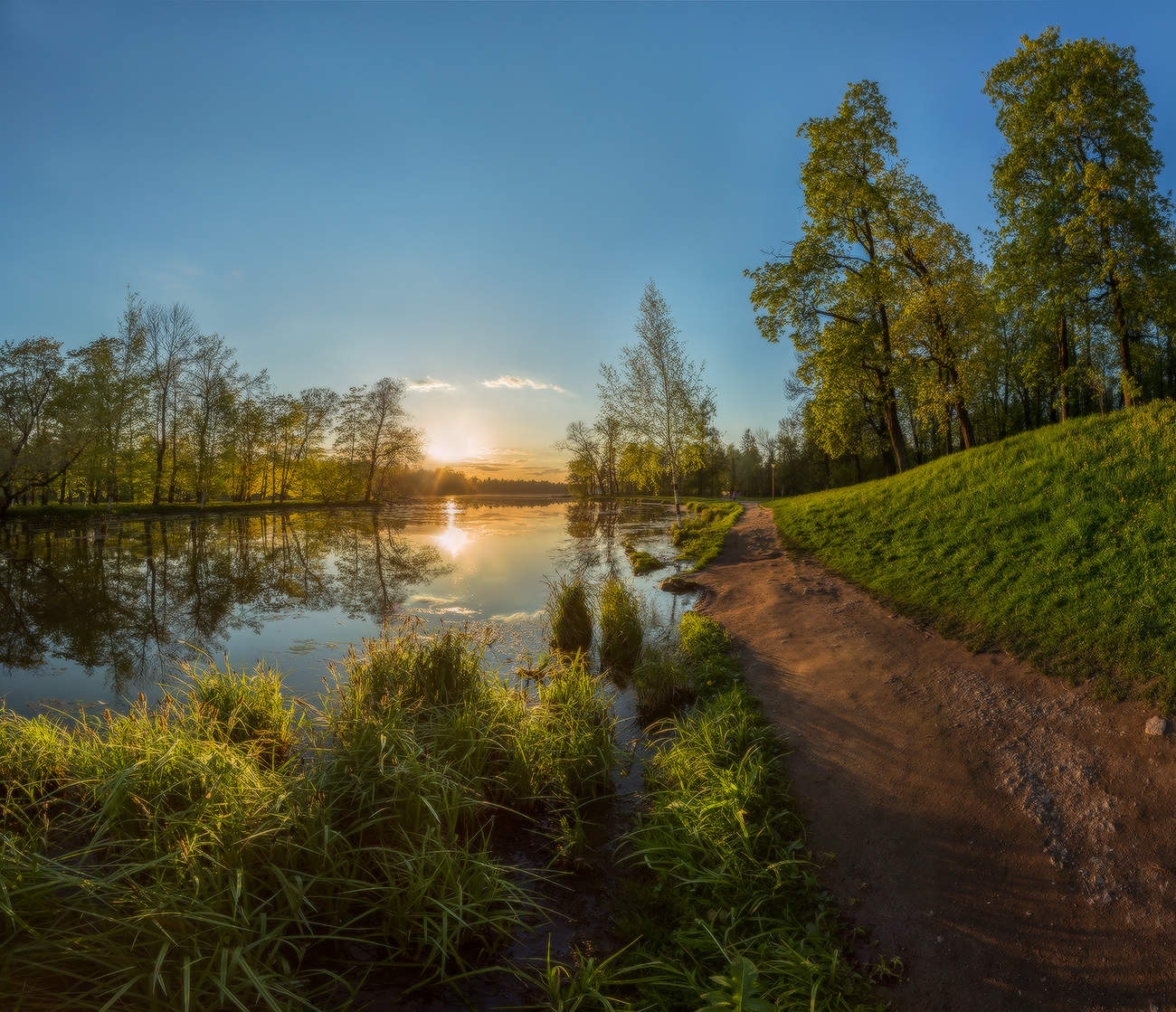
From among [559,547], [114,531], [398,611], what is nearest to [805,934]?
[398,611]

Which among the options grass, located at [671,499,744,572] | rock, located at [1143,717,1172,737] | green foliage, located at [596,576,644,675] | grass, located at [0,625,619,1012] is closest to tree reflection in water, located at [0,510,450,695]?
green foliage, located at [596,576,644,675]

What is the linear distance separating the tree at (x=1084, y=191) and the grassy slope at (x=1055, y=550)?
14.3 ft

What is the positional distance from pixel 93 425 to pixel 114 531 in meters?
11.0

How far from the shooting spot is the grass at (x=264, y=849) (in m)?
2.44

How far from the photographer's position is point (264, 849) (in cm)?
330

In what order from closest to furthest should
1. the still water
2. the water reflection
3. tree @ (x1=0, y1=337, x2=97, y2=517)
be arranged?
the still water
the water reflection
tree @ (x1=0, y1=337, x2=97, y2=517)

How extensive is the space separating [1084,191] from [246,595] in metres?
25.9

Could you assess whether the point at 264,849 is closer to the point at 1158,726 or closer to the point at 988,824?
the point at 988,824

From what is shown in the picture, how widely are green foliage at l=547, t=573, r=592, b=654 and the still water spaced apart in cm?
47

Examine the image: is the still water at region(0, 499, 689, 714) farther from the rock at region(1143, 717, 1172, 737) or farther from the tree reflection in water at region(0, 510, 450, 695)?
the rock at region(1143, 717, 1172, 737)

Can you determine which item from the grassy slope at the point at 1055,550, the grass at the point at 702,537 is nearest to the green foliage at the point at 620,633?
the grassy slope at the point at 1055,550

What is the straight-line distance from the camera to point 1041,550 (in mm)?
8609

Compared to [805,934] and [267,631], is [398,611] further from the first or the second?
[805,934]

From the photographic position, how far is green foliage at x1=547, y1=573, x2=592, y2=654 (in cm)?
1013
